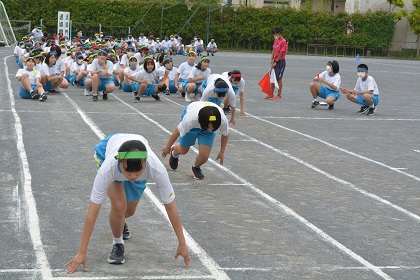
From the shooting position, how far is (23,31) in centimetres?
5969

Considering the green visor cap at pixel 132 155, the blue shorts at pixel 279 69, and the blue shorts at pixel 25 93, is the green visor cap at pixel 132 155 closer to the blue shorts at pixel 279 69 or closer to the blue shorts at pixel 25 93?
the blue shorts at pixel 25 93

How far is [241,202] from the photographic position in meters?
9.13

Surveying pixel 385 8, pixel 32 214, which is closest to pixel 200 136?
pixel 32 214

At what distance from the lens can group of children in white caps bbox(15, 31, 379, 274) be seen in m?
5.96

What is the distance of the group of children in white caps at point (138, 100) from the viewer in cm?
596

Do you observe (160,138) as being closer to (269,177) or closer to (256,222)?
(269,177)

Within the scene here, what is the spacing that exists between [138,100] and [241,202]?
11.6 m

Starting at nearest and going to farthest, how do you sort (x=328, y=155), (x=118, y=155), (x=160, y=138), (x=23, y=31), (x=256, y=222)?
(x=118, y=155) < (x=256, y=222) < (x=328, y=155) < (x=160, y=138) < (x=23, y=31)

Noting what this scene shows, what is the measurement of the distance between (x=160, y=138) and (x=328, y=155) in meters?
3.01

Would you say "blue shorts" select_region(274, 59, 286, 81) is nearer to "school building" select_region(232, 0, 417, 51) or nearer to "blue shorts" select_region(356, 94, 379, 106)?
"blue shorts" select_region(356, 94, 379, 106)

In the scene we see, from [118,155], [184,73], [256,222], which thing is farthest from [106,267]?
[184,73]

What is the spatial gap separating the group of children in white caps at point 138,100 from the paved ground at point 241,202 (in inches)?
15.5

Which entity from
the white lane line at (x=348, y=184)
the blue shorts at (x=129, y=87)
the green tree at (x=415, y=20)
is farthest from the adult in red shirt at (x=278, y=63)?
the green tree at (x=415, y=20)

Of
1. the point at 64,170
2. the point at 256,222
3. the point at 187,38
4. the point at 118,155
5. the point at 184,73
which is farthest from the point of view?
the point at 187,38
